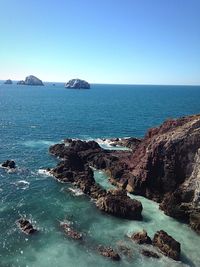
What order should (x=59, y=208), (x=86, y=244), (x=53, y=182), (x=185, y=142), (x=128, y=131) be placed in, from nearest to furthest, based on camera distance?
(x=86, y=244) < (x=59, y=208) < (x=185, y=142) < (x=53, y=182) < (x=128, y=131)

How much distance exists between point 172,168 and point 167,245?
20496 millimetres

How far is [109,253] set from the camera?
4619cm

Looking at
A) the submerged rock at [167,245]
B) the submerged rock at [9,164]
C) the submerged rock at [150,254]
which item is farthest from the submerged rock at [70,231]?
the submerged rock at [9,164]

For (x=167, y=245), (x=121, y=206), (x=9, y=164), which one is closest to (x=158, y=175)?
(x=121, y=206)

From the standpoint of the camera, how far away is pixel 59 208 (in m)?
60.2

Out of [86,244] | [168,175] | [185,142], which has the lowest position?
[86,244]

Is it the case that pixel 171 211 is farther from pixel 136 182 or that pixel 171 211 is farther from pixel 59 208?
pixel 59 208

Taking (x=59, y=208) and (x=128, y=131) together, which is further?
(x=128, y=131)

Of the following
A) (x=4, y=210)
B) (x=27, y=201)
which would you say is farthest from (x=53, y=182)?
(x=4, y=210)

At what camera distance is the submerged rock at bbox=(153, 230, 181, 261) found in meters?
46.3

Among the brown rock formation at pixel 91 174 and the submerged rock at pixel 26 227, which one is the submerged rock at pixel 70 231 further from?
the brown rock formation at pixel 91 174

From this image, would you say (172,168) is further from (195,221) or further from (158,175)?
(195,221)

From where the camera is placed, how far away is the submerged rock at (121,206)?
5731 cm

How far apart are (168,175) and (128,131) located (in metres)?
63.7
